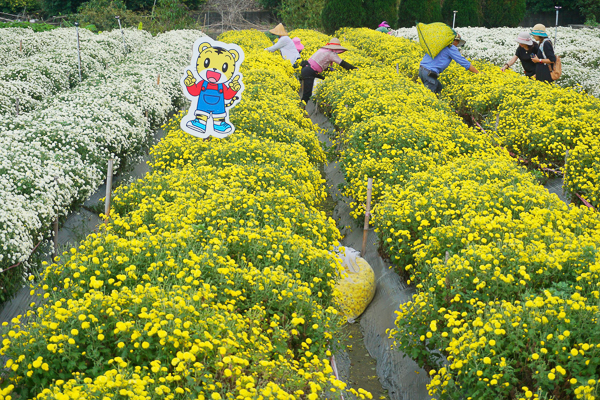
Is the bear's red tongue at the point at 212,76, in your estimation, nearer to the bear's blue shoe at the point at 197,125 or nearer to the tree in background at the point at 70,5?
the bear's blue shoe at the point at 197,125

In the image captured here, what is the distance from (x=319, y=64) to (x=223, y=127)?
6.41 m

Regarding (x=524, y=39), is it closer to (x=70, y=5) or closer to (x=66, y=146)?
(x=66, y=146)

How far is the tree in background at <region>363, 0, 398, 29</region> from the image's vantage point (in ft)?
92.5

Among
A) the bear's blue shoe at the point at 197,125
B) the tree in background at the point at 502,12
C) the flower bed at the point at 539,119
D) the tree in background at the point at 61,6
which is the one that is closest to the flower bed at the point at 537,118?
the flower bed at the point at 539,119

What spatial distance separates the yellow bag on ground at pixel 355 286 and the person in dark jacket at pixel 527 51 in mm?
7183

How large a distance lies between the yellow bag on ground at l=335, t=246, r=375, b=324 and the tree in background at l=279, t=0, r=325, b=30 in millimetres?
27050

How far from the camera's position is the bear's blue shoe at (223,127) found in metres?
7.54

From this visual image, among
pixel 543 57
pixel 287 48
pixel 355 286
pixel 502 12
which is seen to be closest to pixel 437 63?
pixel 543 57

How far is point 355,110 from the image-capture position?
30.7 feet

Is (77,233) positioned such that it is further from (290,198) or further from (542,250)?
(542,250)

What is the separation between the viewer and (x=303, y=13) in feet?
108

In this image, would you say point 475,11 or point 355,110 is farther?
point 475,11

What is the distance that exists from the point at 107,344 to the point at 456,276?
2612 millimetres

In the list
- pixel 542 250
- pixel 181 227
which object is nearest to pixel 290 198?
pixel 181 227
